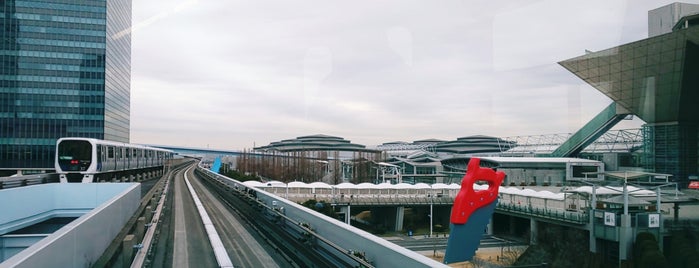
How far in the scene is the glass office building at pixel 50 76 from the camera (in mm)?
41406

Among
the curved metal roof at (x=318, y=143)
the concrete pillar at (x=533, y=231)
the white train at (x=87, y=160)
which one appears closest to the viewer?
the white train at (x=87, y=160)

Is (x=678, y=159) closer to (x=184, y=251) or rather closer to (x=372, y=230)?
(x=372, y=230)

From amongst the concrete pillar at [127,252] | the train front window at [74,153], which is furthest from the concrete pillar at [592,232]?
the train front window at [74,153]

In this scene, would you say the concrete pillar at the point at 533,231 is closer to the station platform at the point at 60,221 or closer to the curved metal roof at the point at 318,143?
the station platform at the point at 60,221

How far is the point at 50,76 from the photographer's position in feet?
142

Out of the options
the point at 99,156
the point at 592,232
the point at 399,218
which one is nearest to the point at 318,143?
the point at 399,218

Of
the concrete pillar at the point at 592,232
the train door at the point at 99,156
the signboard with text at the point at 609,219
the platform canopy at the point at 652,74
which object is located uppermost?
the platform canopy at the point at 652,74

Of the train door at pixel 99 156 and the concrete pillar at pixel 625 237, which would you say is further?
the train door at pixel 99 156

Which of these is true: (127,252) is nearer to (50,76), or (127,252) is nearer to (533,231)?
(533,231)

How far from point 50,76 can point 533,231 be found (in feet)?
143

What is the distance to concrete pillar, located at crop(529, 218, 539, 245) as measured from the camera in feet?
61.4

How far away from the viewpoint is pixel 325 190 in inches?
887

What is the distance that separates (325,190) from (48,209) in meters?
12.9

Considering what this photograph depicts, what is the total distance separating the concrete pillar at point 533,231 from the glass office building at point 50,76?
4052 cm
